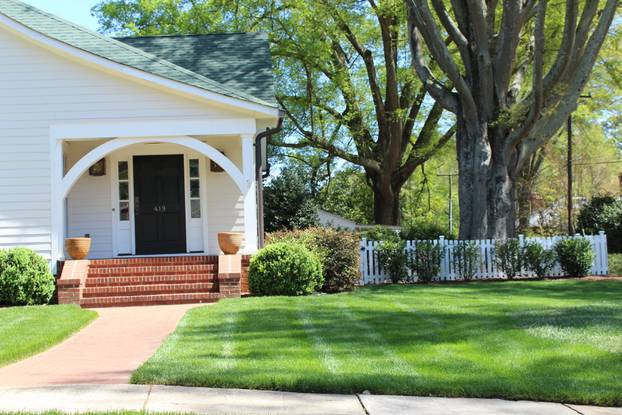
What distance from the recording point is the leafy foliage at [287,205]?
23502mm

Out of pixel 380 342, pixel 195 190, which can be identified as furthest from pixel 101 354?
pixel 195 190

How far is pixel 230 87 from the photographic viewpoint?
Answer: 15.3 m

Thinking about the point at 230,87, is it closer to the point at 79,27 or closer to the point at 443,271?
the point at 79,27

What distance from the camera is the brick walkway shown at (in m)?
6.79

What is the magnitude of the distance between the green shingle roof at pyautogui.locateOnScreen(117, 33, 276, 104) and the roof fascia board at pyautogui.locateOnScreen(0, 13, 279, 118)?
90 centimetres

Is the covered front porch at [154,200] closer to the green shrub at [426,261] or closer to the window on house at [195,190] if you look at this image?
the window on house at [195,190]

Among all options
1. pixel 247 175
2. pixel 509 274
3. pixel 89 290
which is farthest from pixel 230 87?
pixel 509 274

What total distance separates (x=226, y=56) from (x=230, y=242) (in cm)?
565

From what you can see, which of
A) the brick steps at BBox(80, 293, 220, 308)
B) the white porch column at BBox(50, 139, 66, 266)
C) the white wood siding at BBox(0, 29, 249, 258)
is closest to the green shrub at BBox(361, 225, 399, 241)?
the white wood siding at BBox(0, 29, 249, 258)

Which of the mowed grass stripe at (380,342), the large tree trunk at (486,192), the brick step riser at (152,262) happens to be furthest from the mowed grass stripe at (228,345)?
the large tree trunk at (486,192)

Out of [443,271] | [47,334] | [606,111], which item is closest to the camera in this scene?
[47,334]

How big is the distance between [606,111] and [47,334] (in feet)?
97.7

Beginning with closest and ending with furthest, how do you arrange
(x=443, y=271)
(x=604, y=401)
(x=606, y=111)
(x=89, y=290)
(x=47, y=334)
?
1. (x=604, y=401)
2. (x=47, y=334)
3. (x=89, y=290)
4. (x=443, y=271)
5. (x=606, y=111)

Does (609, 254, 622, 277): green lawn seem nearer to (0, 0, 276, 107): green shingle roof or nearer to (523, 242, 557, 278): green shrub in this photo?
(523, 242, 557, 278): green shrub
